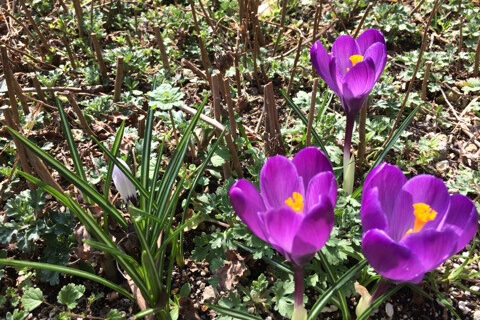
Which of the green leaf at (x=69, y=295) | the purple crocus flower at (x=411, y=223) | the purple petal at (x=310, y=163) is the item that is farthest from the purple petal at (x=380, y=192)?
the green leaf at (x=69, y=295)

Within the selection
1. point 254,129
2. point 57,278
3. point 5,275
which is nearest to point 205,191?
point 254,129

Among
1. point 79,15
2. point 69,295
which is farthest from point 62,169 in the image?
point 79,15

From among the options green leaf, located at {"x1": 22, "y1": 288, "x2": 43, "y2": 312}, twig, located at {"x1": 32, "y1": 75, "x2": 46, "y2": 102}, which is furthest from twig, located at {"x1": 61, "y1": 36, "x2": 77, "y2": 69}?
green leaf, located at {"x1": 22, "y1": 288, "x2": 43, "y2": 312}

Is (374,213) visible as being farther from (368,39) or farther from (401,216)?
(368,39)

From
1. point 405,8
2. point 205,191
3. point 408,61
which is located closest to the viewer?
point 205,191

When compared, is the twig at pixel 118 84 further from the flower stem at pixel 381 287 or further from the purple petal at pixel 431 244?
the purple petal at pixel 431 244

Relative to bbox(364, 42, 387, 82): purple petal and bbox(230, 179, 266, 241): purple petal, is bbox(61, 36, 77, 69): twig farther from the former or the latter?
bbox(230, 179, 266, 241): purple petal

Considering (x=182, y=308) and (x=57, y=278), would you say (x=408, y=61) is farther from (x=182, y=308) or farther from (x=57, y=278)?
(x=57, y=278)

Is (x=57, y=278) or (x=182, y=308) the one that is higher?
(x=57, y=278)
